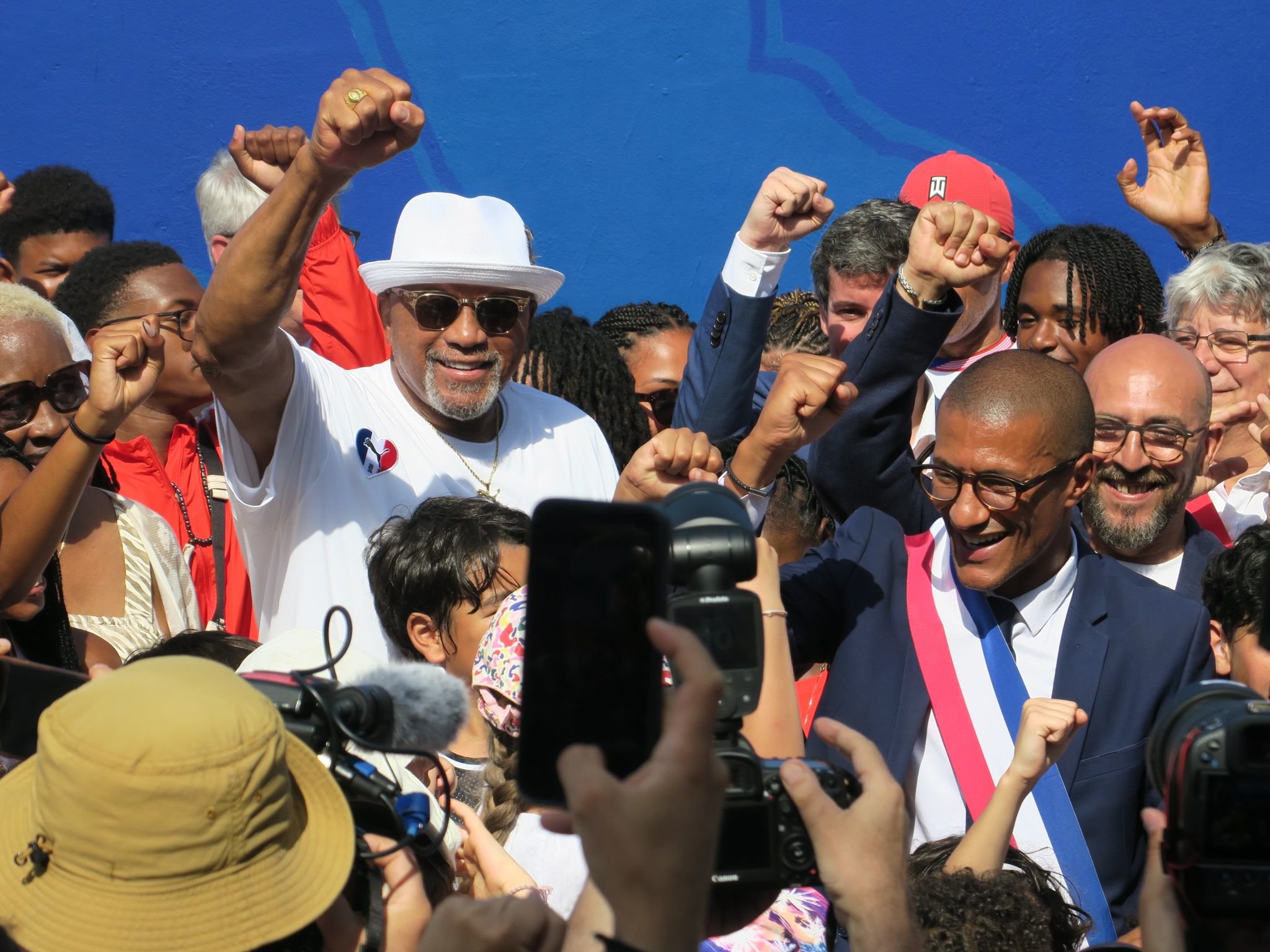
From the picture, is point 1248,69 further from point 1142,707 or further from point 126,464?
point 126,464

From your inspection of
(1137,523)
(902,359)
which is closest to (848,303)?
(1137,523)

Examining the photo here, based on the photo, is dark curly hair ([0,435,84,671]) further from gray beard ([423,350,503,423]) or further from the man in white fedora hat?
gray beard ([423,350,503,423])

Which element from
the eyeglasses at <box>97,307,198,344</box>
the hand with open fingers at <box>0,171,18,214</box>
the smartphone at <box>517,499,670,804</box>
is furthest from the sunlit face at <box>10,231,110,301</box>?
the smartphone at <box>517,499,670,804</box>

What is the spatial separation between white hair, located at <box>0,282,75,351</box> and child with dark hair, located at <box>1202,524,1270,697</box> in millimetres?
2789

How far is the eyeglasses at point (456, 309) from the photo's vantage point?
3754 millimetres

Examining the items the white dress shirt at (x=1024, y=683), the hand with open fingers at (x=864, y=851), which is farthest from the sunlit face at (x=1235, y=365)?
the hand with open fingers at (x=864, y=851)

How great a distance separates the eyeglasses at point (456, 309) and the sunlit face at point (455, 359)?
1cm

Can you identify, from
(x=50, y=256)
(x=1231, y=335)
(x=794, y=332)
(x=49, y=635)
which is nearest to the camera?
(x=49, y=635)

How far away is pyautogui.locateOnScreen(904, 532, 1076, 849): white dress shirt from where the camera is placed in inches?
118

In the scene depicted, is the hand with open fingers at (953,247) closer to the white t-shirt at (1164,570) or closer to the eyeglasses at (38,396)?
the white t-shirt at (1164,570)

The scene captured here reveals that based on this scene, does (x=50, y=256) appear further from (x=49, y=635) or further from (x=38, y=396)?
(x=49, y=635)

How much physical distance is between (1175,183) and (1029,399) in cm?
216

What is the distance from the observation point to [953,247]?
123 inches

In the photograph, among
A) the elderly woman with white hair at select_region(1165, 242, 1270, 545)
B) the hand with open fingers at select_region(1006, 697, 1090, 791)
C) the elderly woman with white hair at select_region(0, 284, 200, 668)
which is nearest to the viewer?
the hand with open fingers at select_region(1006, 697, 1090, 791)
